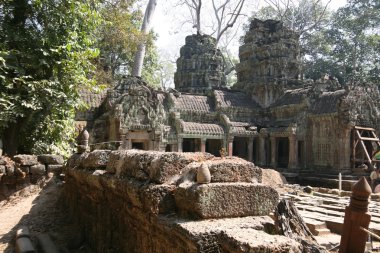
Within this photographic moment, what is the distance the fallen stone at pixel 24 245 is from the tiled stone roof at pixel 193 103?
16524 mm

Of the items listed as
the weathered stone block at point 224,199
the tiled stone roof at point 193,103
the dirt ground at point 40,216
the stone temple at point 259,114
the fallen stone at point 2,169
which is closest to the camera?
the weathered stone block at point 224,199

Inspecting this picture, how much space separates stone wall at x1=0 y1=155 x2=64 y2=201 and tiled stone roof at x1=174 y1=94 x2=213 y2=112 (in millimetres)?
13127

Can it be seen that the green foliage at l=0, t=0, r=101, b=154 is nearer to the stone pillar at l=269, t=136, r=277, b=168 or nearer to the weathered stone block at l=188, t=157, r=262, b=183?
the weathered stone block at l=188, t=157, r=262, b=183

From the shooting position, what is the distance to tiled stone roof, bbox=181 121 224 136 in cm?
2053

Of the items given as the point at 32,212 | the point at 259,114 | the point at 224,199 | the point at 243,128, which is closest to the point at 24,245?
the point at 32,212

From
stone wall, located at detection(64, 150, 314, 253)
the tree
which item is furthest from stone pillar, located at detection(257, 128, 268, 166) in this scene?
stone wall, located at detection(64, 150, 314, 253)

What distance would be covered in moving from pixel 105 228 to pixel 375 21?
36412 mm

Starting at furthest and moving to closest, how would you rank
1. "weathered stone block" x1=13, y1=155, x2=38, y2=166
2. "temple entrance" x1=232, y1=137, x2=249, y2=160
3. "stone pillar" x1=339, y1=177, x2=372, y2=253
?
1. "temple entrance" x1=232, y1=137, x2=249, y2=160
2. "weathered stone block" x1=13, y1=155, x2=38, y2=166
3. "stone pillar" x1=339, y1=177, x2=372, y2=253

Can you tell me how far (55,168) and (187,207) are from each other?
661 cm

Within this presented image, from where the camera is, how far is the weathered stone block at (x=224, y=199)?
284 cm

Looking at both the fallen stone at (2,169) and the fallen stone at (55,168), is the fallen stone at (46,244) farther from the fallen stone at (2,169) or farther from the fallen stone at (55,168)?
the fallen stone at (55,168)

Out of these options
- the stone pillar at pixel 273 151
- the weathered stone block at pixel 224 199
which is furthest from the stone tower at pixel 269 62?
the weathered stone block at pixel 224 199

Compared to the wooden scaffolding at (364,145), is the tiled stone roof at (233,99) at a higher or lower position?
higher

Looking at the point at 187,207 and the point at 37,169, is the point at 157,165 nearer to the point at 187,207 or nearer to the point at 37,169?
the point at 187,207
